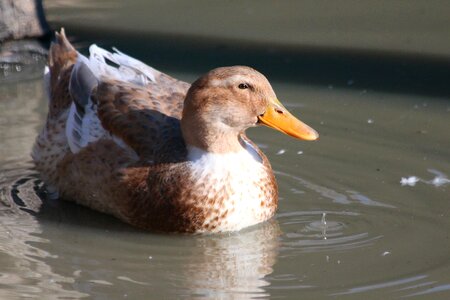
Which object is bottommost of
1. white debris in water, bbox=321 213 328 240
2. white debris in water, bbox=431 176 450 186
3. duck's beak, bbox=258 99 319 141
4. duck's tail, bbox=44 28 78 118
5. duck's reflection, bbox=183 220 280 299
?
duck's reflection, bbox=183 220 280 299

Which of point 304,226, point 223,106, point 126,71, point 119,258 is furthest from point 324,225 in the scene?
point 126,71

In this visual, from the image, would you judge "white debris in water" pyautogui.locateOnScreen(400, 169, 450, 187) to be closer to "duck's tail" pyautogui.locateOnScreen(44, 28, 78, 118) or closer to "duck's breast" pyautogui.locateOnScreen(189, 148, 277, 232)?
"duck's breast" pyautogui.locateOnScreen(189, 148, 277, 232)

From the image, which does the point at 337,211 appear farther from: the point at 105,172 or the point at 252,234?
the point at 105,172

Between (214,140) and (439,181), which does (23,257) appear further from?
(439,181)

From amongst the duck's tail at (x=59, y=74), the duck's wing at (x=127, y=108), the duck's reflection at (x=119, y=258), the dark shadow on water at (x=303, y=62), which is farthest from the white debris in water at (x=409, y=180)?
the duck's tail at (x=59, y=74)

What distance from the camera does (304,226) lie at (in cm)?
598

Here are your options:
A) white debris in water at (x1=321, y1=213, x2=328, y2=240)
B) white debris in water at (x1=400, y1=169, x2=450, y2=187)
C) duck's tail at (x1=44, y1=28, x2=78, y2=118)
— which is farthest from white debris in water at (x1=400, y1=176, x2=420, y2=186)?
duck's tail at (x1=44, y1=28, x2=78, y2=118)

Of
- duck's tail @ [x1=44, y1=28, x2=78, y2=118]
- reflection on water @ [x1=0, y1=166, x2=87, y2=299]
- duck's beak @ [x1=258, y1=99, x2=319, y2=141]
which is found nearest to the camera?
reflection on water @ [x1=0, y1=166, x2=87, y2=299]

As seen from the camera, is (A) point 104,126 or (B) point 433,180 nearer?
(A) point 104,126

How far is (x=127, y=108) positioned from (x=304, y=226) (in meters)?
1.17

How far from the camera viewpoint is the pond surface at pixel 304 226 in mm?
5207

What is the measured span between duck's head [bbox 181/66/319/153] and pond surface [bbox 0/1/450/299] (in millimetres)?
→ 517

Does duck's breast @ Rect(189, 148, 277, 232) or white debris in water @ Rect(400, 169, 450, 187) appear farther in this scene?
white debris in water @ Rect(400, 169, 450, 187)

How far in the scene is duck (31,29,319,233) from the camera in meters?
5.86
